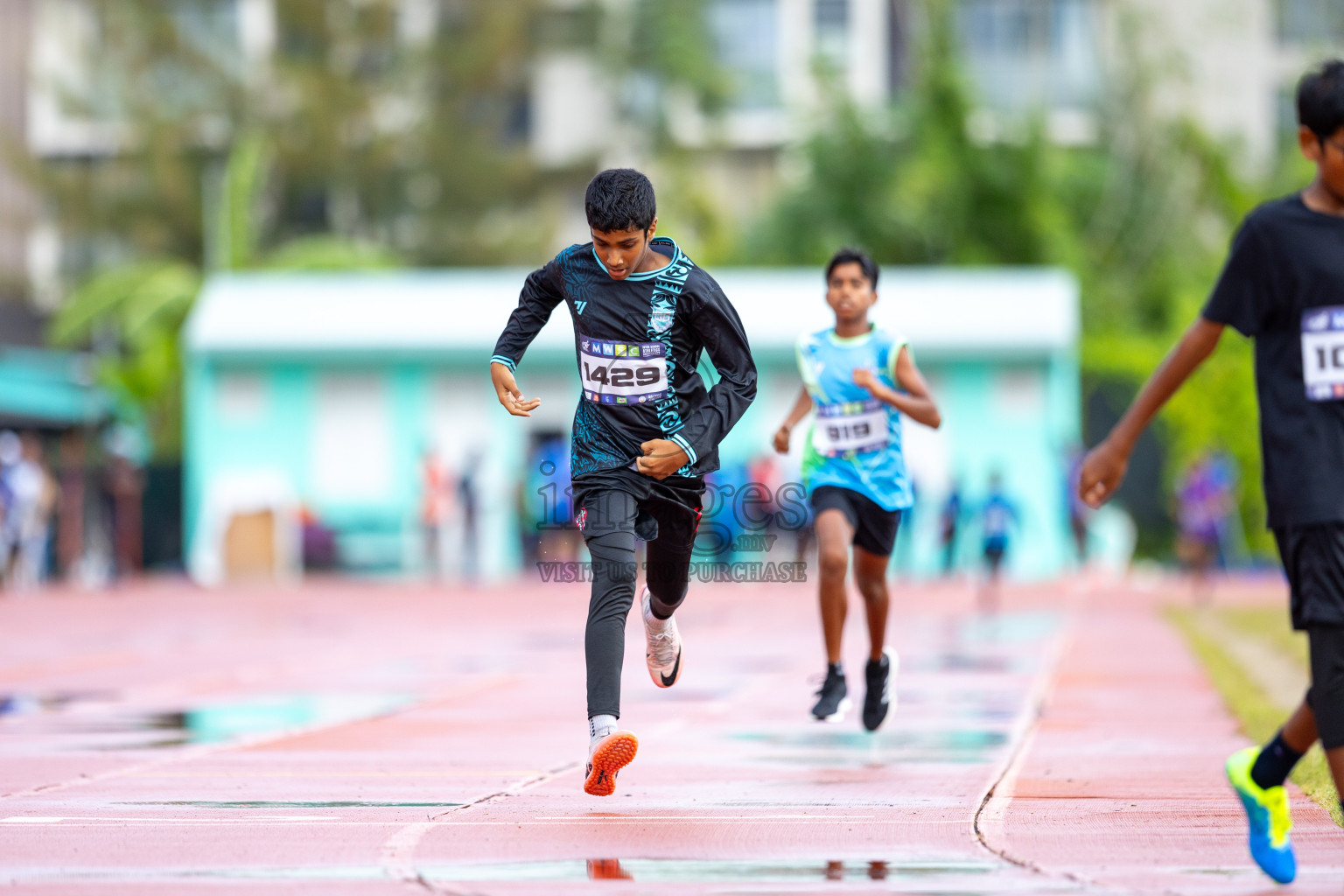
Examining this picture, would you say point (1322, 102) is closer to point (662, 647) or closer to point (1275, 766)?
point (1275, 766)

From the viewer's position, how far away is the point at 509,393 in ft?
20.2

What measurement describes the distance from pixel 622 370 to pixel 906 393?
2.24m

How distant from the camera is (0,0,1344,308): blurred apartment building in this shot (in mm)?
47344

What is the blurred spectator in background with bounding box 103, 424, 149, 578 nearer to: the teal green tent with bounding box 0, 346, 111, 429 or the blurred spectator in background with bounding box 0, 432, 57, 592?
the teal green tent with bounding box 0, 346, 111, 429

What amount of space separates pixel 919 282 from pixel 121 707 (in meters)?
20.3

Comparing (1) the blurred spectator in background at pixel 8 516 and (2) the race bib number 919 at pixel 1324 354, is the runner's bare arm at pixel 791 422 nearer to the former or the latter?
(2) the race bib number 919 at pixel 1324 354

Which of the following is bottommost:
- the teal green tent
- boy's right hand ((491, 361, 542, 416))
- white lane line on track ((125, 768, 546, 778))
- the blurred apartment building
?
white lane line on track ((125, 768, 546, 778))

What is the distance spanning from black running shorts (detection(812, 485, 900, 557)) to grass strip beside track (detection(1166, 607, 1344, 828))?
1.63 meters

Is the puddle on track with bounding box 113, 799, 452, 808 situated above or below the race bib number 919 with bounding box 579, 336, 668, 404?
below

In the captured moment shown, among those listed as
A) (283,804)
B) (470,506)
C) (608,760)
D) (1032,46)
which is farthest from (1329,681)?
(1032,46)

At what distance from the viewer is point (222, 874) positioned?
4.92 m

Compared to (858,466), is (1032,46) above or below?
above

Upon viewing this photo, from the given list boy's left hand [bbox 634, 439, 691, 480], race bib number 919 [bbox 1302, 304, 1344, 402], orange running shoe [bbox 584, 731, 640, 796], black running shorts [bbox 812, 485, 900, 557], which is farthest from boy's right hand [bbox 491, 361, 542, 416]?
race bib number 919 [bbox 1302, 304, 1344, 402]

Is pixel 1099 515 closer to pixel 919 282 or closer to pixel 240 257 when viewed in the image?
pixel 919 282
